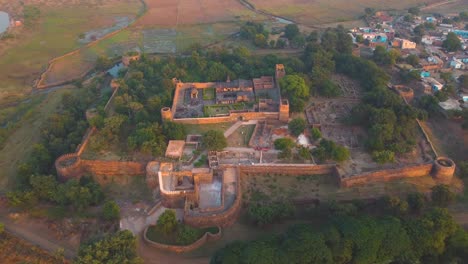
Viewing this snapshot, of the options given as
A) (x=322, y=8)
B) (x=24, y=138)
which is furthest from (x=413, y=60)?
(x=24, y=138)

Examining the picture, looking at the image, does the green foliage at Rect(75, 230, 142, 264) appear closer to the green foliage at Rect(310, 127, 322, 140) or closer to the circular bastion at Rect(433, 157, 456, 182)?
the green foliage at Rect(310, 127, 322, 140)

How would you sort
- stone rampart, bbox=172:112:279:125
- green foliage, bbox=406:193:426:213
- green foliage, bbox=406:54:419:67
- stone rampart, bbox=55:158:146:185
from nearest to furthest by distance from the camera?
1. green foliage, bbox=406:193:426:213
2. stone rampart, bbox=55:158:146:185
3. stone rampart, bbox=172:112:279:125
4. green foliage, bbox=406:54:419:67

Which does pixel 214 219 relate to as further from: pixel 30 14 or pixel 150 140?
pixel 30 14

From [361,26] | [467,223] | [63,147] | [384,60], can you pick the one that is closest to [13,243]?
[63,147]

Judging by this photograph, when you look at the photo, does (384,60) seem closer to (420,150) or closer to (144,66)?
(420,150)

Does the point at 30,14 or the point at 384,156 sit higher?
the point at 384,156

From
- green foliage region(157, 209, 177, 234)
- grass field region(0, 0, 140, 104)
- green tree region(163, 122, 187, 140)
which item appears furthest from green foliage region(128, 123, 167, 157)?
grass field region(0, 0, 140, 104)
